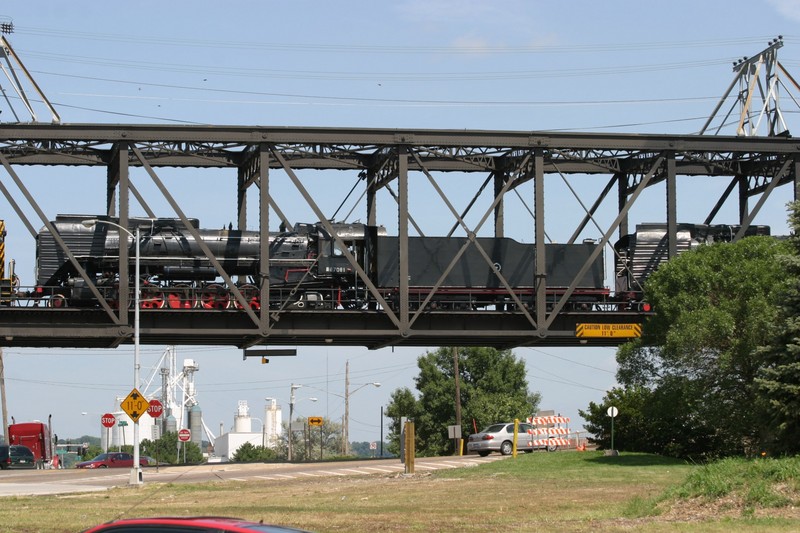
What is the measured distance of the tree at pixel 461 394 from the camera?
9319 centimetres

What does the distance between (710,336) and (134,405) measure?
2012cm

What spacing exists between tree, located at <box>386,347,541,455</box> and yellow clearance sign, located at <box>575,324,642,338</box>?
131ft

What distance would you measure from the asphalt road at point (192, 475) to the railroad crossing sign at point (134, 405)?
2.40 m

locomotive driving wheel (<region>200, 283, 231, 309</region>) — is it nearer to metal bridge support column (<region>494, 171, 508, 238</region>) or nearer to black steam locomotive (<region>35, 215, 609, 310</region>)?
black steam locomotive (<region>35, 215, 609, 310</region>)

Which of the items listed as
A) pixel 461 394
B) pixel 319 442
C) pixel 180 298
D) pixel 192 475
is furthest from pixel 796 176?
pixel 319 442

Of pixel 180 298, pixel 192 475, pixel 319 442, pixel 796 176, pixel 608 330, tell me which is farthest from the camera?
pixel 319 442

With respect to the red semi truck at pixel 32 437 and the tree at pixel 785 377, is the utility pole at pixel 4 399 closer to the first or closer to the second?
the red semi truck at pixel 32 437

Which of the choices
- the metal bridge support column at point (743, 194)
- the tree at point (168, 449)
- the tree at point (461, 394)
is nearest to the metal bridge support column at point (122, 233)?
the metal bridge support column at point (743, 194)

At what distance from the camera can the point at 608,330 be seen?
51.6 metres

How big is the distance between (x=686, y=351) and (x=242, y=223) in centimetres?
2510

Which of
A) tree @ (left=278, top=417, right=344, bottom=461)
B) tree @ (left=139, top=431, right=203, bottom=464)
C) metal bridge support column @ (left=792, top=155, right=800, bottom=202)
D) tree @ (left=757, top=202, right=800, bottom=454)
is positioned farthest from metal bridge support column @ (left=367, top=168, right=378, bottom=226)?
tree @ (left=278, top=417, right=344, bottom=461)

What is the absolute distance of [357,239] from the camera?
52594 mm

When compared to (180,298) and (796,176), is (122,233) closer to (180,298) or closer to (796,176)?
(180,298)

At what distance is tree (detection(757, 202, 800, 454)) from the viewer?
2728 centimetres
